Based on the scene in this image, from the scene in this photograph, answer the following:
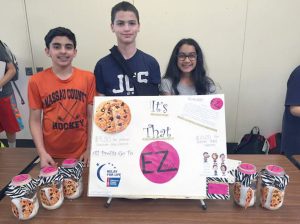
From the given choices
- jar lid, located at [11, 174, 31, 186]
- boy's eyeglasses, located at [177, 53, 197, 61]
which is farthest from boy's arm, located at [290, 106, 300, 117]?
jar lid, located at [11, 174, 31, 186]

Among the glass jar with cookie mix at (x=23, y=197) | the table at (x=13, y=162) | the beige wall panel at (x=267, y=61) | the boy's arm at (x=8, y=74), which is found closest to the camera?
the glass jar with cookie mix at (x=23, y=197)

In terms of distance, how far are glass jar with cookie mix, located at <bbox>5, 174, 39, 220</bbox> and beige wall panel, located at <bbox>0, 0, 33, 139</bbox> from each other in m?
2.25

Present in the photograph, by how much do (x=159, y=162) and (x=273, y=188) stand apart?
41cm

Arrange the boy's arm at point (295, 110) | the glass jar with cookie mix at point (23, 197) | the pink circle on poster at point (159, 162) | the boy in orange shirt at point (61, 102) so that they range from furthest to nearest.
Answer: the boy's arm at point (295, 110), the boy in orange shirt at point (61, 102), the pink circle on poster at point (159, 162), the glass jar with cookie mix at point (23, 197)

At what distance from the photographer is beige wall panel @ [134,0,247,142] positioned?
2553 mm

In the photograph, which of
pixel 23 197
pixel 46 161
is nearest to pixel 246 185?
pixel 23 197

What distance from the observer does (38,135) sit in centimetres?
132

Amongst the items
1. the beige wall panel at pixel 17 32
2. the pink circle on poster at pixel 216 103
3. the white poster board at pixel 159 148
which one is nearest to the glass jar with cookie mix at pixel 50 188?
the white poster board at pixel 159 148

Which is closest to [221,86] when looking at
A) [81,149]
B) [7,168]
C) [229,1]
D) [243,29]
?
[243,29]

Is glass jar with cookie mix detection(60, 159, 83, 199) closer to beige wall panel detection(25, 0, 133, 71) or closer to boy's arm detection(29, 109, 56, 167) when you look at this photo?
boy's arm detection(29, 109, 56, 167)

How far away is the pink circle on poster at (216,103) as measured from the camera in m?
1.00

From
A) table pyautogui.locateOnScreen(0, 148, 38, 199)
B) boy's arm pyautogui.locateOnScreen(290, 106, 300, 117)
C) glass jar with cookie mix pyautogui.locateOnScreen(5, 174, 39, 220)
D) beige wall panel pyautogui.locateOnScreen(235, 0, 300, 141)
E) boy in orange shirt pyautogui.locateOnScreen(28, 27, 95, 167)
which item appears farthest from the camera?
beige wall panel pyautogui.locateOnScreen(235, 0, 300, 141)

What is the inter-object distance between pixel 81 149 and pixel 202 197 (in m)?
0.81

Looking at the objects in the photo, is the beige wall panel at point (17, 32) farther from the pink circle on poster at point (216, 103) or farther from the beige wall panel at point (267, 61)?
the pink circle on poster at point (216, 103)
